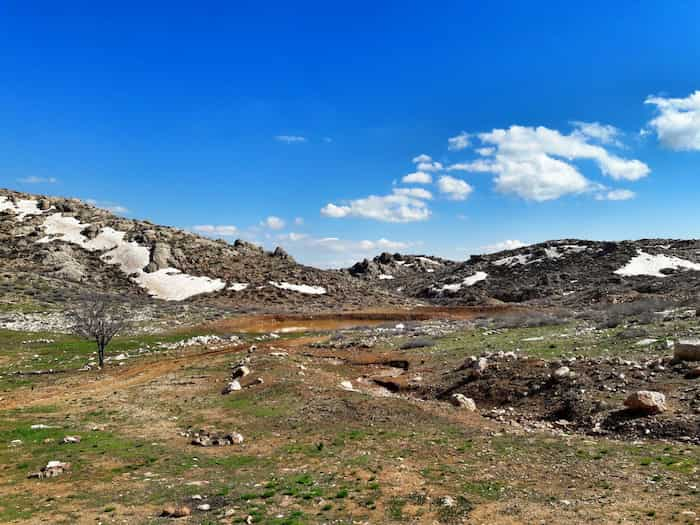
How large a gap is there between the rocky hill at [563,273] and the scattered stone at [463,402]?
5180 centimetres

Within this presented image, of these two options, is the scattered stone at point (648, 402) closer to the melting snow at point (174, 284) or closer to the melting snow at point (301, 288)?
the melting snow at point (174, 284)

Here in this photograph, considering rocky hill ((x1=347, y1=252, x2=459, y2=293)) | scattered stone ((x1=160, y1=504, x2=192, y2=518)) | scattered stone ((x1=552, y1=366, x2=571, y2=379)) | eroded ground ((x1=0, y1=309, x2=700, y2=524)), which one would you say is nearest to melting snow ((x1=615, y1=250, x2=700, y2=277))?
rocky hill ((x1=347, y1=252, x2=459, y2=293))

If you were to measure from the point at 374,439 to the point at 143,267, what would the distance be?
79968mm

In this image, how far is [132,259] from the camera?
8819 cm

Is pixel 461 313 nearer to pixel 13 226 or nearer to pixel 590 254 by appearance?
pixel 590 254

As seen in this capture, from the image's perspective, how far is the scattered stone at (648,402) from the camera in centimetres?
1560

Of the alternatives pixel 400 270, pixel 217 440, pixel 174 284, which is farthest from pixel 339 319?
pixel 400 270

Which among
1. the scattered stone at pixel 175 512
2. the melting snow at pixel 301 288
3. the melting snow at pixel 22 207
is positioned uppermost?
the melting snow at pixel 22 207

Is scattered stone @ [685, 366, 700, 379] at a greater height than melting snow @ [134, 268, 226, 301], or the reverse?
melting snow @ [134, 268, 226, 301]

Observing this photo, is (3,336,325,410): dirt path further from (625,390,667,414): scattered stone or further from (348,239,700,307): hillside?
(348,239,700,307): hillside

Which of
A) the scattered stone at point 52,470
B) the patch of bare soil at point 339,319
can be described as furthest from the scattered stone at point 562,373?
the patch of bare soil at point 339,319

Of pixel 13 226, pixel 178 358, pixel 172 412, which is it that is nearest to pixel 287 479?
pixel 172 412

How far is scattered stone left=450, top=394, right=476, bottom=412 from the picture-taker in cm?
2034

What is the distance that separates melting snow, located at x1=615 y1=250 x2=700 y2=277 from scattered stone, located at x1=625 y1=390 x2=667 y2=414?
84930mm
